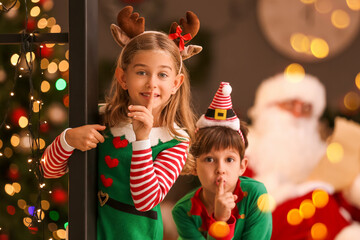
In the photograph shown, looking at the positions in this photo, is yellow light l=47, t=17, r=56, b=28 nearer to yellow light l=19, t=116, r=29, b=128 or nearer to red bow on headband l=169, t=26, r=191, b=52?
yellow light l=19, t=116, r=29, b=128

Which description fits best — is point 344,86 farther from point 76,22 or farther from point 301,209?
point 76,22

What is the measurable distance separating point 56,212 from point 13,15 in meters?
0.78

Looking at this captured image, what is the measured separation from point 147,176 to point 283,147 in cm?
61

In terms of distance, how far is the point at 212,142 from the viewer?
1.18 meters

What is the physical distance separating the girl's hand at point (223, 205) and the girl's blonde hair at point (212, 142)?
14 centimetres

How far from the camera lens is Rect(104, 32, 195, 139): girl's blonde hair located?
1034mm

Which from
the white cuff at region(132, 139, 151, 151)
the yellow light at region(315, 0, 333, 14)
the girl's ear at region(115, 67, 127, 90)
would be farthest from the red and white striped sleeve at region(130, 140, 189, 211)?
the yellow light at region(315, 0, 333, 14)

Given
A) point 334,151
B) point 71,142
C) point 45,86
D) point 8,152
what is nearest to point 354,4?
point 334,151

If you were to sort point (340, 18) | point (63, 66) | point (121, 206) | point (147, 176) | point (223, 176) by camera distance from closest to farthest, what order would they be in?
point (147, 176), point (121, 206), point (223, 176), point (340, 18), point (63, 66)

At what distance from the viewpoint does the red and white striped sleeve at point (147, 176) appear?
942 millimetres

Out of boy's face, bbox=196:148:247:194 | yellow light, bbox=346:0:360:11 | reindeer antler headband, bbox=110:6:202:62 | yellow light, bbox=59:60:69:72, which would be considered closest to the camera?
reindeer antler headband, bbox=110:6:202:62

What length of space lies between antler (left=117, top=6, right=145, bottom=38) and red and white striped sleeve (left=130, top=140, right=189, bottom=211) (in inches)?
13.1

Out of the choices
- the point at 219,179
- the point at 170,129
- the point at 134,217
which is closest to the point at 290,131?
the point at 219,179

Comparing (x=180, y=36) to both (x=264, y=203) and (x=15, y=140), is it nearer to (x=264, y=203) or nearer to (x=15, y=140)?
(x=264, y=203)
